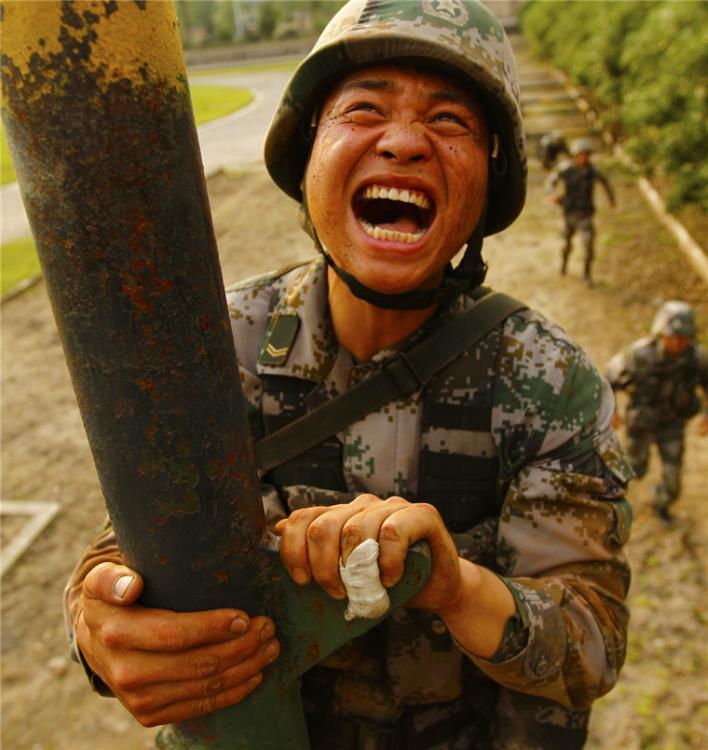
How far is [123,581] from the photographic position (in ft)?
3.26

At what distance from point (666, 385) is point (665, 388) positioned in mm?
23

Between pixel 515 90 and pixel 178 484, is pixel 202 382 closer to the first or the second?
pixel 178 484

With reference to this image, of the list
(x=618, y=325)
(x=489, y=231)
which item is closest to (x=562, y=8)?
(x=618, y=325)

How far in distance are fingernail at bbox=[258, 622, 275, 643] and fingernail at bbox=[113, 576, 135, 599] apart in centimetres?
21

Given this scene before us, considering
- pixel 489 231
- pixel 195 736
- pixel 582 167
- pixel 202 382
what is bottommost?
pixel 582 167

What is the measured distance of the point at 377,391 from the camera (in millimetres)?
1718

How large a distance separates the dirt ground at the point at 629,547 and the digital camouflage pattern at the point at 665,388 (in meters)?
0.44

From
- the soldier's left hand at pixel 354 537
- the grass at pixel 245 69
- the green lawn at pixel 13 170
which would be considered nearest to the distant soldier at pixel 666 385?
the green lawn at pixel 13 170

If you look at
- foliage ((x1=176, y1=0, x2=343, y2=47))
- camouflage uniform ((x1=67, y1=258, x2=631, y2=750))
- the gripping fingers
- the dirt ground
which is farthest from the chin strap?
foliage ((x1=176, y1=0, x2=343, y2=47))

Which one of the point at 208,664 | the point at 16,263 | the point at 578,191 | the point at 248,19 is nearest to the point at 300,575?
the point at 208,664

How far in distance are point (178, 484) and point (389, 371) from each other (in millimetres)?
878

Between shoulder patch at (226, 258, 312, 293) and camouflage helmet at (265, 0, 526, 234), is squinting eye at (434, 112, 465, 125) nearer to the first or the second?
camouflage helmet at (265, 0, 526, 234)

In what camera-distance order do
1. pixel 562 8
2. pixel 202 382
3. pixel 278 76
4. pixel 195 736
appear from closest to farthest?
pixel 202 382 → pixel 195 736 → pixel 562 8 → pixel 278 76

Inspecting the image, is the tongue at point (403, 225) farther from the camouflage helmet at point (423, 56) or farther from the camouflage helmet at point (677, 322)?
the camouflage helmet at point (677, 322)
